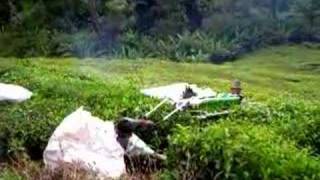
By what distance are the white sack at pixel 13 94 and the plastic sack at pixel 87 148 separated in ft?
3.58

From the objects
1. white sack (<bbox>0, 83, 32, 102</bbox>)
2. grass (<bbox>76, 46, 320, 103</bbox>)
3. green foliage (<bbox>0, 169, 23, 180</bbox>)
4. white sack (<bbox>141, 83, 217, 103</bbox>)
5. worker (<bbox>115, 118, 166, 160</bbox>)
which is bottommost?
grass (<bbox>76, 46, 320, 103</bbox>)

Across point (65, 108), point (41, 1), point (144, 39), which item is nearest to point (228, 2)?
point (144, 39)

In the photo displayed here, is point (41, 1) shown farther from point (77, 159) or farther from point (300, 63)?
point (77, 159)

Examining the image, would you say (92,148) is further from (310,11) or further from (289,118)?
(310,11)

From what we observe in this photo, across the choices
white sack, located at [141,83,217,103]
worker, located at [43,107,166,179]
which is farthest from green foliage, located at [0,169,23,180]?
white sack, located at [141,83,217,103]

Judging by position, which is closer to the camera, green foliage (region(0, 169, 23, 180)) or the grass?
green foliage (region(0, 169, 23, 180))

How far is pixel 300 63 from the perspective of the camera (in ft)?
40.2

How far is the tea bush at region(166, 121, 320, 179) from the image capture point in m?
3.16

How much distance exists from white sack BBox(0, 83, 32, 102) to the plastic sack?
3.58 ft

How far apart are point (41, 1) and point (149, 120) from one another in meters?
9.80

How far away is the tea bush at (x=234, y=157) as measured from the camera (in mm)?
3156

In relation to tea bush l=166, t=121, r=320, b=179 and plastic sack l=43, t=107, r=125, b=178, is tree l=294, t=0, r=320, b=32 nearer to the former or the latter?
plastic sack l=43, t=107, r=125, b=178

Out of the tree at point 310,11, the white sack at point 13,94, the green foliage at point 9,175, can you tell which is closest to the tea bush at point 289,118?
the green foliage at point 9,175

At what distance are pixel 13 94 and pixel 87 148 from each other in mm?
1459
